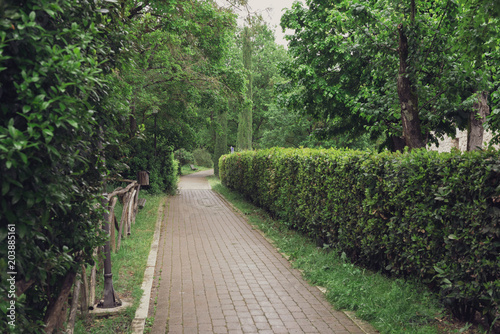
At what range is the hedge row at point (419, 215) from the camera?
13.6ft

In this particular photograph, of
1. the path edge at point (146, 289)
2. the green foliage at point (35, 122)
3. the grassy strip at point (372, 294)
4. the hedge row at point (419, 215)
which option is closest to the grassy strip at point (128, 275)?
the path edge at point (146, 289)

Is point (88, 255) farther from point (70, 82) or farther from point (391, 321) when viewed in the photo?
point (391, 321)

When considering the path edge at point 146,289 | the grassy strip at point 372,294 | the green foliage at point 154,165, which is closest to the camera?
the grassy strip at point 372,294

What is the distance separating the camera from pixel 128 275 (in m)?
6.75

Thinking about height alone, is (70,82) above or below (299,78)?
below

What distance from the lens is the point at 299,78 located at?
14.9 metres

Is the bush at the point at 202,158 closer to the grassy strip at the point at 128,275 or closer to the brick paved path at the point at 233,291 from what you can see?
the grassy strip at the point at 128,275

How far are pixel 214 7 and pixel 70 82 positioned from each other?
11832 mm

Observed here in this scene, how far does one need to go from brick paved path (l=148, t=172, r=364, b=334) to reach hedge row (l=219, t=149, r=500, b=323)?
1178mm

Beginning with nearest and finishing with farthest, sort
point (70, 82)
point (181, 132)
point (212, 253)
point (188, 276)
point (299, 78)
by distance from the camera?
1. point (70, 82)
2. point (188, 276)
3. point (212, 253)
4. point (299, 78)
5. point (181, 132)

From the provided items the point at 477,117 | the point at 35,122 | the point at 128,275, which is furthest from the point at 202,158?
the point at 35,122

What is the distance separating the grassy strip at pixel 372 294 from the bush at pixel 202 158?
53.4 metres

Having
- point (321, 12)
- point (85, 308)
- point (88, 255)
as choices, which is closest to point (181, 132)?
point (321, 12)

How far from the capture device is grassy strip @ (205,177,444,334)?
4.71 metres
